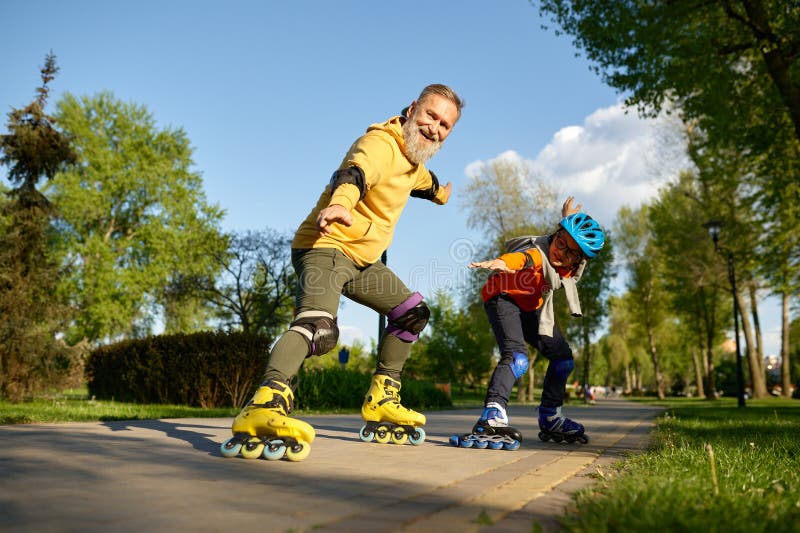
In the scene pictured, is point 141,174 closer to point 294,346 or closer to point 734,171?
point 734,171

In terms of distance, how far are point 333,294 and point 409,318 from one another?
2.61ft

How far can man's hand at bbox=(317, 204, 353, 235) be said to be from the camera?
11.1 feet

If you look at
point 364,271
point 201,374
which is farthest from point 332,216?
point 201,374

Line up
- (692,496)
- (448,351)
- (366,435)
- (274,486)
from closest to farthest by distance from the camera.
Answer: (692,496), (274,486), (366,435), (448,351)

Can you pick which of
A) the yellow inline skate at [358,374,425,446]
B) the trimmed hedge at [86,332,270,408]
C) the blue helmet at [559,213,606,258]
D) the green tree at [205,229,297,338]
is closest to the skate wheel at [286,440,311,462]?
the yellow inline skate at [358,374,425,446]

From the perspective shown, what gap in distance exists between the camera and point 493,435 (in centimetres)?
428

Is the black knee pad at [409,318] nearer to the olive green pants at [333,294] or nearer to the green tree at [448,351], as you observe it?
the olive green pants at [333,294]

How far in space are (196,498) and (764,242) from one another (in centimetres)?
2426

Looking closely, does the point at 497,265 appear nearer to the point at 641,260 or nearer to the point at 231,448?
the point at 231,448

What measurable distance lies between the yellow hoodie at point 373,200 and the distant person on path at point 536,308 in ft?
2.79

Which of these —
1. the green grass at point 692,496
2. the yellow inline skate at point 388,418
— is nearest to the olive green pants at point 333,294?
the yellow inline skate at point 388,418

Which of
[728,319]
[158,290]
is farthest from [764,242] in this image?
[158,290]

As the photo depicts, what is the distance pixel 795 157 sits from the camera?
676 inches

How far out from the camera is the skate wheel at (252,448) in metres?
3.18
